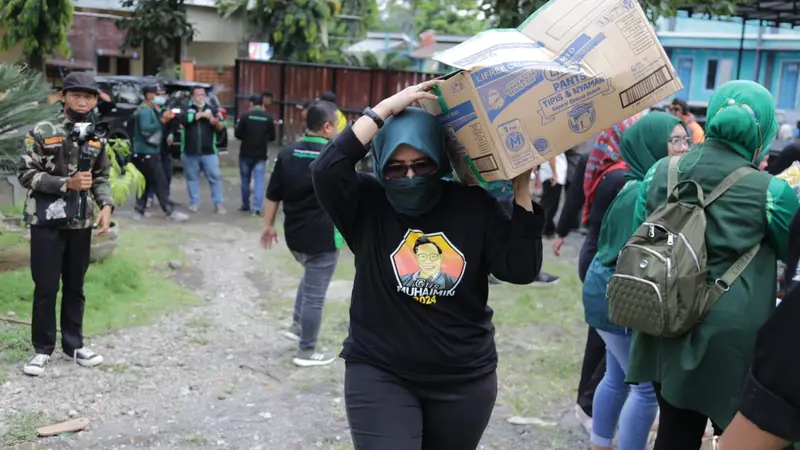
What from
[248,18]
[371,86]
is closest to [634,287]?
[371,86]

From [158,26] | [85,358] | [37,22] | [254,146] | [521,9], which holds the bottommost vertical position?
[85,358]

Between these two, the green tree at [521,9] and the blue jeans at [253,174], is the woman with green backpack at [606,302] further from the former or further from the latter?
the blue jeans at [253,174]

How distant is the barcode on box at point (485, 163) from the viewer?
112 inches

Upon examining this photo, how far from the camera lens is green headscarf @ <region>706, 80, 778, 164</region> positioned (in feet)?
9.98

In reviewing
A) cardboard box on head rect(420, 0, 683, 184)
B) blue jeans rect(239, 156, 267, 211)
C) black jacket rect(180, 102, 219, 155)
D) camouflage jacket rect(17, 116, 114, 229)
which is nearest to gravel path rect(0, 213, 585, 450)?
camouflage jacket rect(17, 116, 114, 229)

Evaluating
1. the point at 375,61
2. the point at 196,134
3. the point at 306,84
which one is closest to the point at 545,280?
the point at 196,134

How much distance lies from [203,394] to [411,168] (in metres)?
3.25

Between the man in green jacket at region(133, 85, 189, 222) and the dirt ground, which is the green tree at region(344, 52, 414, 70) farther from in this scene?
the dirt ground

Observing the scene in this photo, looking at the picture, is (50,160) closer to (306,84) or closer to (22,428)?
(22,428)

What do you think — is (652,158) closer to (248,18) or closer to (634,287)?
(634,287)

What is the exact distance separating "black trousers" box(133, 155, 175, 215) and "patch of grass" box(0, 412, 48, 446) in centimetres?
691

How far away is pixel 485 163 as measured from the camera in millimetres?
2896

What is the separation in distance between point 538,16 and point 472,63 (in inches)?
11.6

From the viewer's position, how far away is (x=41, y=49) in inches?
510
